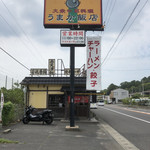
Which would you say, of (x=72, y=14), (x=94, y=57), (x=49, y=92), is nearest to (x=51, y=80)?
(x=49, y=92)

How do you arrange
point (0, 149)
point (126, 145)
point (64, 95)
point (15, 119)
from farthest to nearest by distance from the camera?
point (64, 95) < point (15, 119) < point (126, 145) < point (0, 149)

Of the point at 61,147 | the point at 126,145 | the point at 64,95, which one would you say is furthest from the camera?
the point at 64,95

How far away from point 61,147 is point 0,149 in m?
1.95

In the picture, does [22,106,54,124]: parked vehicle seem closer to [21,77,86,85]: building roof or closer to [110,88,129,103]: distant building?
[21,77,86,85]: building roof

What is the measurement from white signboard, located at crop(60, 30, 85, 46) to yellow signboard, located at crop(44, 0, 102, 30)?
0.55 meters

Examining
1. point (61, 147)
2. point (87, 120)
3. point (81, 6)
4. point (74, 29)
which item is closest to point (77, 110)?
point (87, 120)

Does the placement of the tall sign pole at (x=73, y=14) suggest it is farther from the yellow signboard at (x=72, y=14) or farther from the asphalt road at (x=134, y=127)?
the asphalt road at (x=134, y=127)

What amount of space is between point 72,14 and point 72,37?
1558 mm

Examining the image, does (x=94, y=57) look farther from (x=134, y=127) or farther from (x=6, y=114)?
(x=6, y=114)

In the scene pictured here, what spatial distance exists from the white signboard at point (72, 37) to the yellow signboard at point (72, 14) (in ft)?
1.82

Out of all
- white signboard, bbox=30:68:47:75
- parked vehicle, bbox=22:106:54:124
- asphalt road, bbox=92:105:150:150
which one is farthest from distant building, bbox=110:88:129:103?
parked vehicle, bbox=22:106:54:124

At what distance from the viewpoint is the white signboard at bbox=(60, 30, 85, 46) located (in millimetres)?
11000

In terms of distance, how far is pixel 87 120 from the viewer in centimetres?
1498

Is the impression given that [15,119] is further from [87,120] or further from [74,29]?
[74,29]
